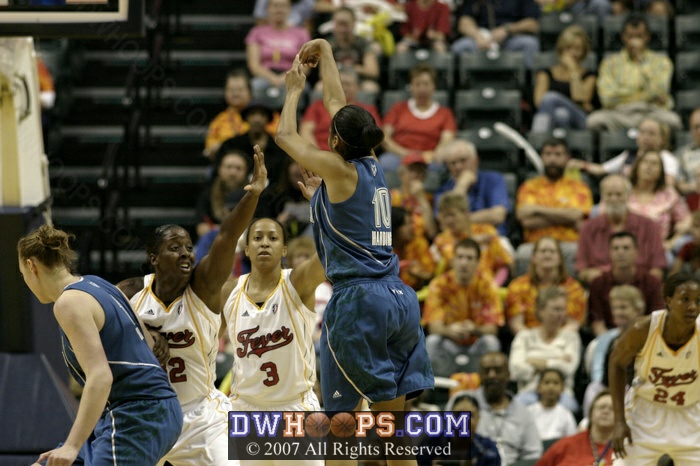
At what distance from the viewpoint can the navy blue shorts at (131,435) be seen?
532 centimetres

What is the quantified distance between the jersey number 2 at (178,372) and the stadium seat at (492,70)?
6791mm

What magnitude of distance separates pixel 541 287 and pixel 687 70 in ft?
13.3

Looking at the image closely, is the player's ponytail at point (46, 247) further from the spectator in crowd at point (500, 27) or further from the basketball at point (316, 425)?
the spectator in crowd at point (500, 27)

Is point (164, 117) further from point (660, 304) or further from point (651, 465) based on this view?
point (651, 465)

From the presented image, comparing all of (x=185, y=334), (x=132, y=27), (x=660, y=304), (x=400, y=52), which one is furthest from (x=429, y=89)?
(x=185, y=334)

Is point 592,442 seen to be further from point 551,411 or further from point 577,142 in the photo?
point 577,142

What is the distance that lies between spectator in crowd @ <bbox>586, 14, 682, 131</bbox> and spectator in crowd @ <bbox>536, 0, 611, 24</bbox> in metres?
0.95

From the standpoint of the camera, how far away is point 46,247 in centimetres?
530

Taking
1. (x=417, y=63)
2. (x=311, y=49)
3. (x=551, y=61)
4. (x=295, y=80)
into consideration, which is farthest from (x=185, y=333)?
(x=551, y=61)

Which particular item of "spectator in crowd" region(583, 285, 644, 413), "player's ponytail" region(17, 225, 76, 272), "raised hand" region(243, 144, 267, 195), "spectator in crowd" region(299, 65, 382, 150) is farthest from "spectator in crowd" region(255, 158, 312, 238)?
"player's ponytail" region(17, 225, 76, 272)

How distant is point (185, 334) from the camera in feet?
20.4

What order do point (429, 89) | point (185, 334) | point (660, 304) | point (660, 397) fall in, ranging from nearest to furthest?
point (185, 334)
point (660, 397)
point (660, 304)
point (429, 89)

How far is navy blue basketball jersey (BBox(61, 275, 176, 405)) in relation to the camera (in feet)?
17.4

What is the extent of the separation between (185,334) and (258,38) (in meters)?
6.46
